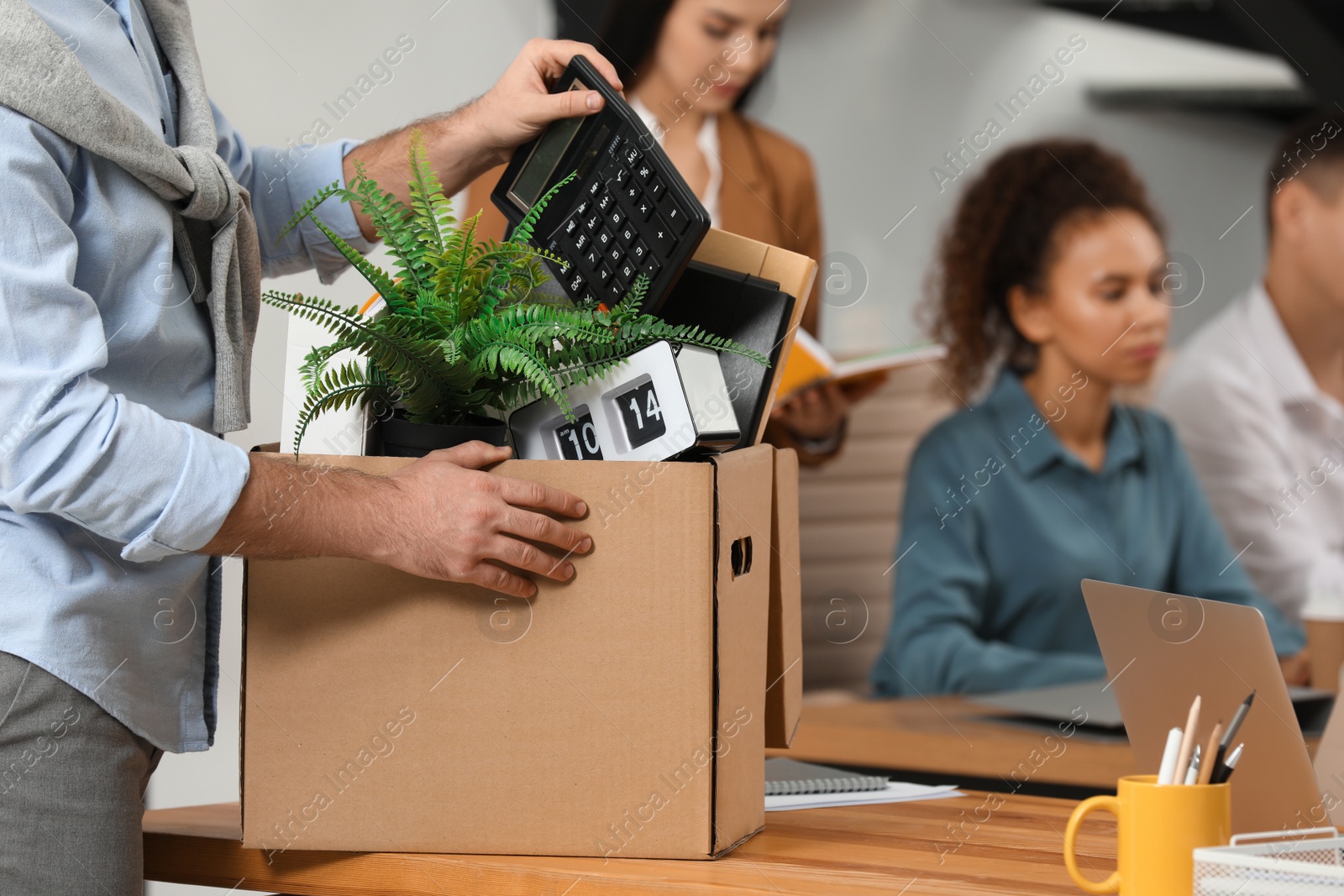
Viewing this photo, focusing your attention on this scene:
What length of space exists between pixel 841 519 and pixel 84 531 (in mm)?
2539

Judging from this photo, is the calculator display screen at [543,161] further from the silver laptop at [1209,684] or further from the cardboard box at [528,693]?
the silver laptop at [1209,684]

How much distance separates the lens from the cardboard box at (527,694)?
826 mm

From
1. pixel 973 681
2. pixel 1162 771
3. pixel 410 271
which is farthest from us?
pixel 973 681

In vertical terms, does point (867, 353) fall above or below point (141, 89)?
below

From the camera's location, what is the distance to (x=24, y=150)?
81 cm

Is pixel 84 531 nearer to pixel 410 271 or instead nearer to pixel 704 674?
pixel 410 271

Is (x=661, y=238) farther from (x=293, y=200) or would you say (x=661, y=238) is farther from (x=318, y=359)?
(x=293, y=200)

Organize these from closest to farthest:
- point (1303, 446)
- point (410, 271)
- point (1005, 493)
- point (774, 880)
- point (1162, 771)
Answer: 1. point (1162, 771)
2. point (774, 880)
3. point (410, 271)
4. point (1005, 493)
5. point (1303, 446)

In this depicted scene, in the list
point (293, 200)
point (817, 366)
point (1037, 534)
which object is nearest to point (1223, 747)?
Answer: point (293, 200)

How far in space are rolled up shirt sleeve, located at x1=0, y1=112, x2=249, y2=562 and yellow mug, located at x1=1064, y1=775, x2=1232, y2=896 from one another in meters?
0.62

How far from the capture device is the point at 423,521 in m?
0.81

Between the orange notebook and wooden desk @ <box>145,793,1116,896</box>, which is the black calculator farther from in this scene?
the orange notebook

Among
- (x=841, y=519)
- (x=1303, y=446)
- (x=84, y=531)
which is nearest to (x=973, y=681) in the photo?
(x=841, y=519)

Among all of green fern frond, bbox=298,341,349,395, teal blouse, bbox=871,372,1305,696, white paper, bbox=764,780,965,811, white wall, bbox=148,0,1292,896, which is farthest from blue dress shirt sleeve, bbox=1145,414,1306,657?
green fern frond, bbox=298,341,349,395
